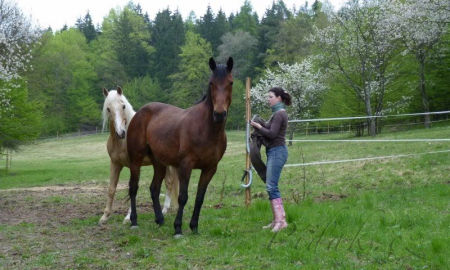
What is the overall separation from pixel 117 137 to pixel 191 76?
4955cm

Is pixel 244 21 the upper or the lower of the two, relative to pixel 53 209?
upper

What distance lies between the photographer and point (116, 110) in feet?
22.2

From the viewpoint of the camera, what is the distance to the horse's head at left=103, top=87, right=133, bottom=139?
660 centimetres

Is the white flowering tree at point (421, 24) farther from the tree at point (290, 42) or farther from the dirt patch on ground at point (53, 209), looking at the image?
the tree at point (290, 42)

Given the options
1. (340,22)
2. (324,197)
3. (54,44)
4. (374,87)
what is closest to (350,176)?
(324,197)

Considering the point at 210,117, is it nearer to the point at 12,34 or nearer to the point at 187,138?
the point at 187,138

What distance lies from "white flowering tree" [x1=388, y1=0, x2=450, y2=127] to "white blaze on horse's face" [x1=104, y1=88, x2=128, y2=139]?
57.0ft

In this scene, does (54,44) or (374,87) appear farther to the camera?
(54,44)

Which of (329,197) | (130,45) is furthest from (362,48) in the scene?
(130,45)

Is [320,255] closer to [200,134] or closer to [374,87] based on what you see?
[200,134]

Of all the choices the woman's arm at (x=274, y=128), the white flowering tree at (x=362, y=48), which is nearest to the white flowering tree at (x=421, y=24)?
A: the white flowering tree at (x=362, y=48)

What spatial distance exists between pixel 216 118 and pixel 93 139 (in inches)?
1931

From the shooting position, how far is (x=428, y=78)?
31.5 m

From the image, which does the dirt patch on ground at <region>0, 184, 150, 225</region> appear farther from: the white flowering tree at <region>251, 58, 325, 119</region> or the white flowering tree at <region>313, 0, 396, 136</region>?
the white flowering tree at <region>251, 58, 325, 119</region>
